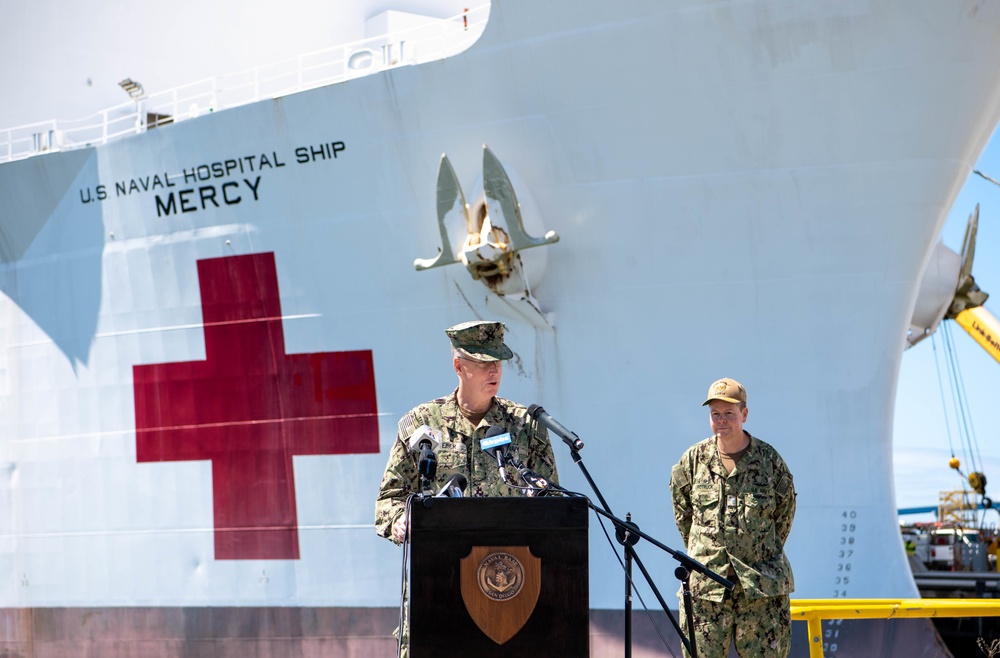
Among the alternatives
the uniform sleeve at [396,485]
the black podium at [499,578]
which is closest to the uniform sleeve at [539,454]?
the uniform sleeve at [396,485]

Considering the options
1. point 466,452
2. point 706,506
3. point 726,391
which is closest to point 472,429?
point 466,452

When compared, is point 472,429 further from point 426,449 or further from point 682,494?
point 682,494

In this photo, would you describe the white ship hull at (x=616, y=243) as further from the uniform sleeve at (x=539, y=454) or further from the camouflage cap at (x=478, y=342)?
the camouflage cap at (x=478, y=342)

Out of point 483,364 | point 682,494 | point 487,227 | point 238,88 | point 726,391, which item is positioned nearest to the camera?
point 483,364

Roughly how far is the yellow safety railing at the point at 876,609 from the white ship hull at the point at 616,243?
1.28 metres

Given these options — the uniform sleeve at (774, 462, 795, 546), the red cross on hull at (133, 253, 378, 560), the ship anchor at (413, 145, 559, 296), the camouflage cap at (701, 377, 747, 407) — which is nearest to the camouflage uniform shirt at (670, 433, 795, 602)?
the uniform sleeve at (774, 462, 795, 546)

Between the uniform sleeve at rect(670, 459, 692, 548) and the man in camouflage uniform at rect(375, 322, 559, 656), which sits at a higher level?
the man in camouflage uniform at rect(375, 322, 559, 656)

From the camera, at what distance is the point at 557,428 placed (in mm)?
2402

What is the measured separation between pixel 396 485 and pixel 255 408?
3.88m

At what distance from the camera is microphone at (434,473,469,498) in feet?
7.68

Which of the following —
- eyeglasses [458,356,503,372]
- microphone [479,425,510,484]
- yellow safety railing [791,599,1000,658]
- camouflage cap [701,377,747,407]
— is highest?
eyeglasses [458,356,503,372]

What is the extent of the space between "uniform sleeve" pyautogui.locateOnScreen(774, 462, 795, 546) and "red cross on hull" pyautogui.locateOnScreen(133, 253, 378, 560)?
3106mm

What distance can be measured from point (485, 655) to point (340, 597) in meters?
3.90

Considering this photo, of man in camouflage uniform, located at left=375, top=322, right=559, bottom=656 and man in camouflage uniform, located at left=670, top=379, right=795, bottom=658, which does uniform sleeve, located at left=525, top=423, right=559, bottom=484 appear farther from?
man in camouflage uniform, located at left=670, top=379, right=795, bottom=658
